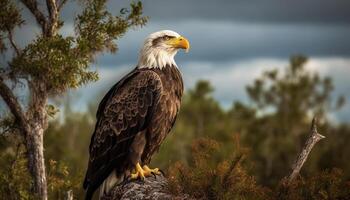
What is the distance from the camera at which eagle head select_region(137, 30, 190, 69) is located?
12516 millimetres

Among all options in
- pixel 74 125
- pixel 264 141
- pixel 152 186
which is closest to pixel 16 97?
pixel 152 186

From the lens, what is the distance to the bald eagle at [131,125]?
39.0ft

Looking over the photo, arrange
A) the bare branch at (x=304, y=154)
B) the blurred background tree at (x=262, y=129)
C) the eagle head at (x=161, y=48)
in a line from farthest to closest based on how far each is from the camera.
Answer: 1. the blurred background tree at (x=262, y=129)
2. the eagle head at (x=161, y=48)
3. the bare branch at (x=304, y=154)

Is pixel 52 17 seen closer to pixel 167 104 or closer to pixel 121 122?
pixel 121 122

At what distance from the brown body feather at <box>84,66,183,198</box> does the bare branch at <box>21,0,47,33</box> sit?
17.7 ft

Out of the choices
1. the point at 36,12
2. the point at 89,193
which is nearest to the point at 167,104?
the point at 89,193

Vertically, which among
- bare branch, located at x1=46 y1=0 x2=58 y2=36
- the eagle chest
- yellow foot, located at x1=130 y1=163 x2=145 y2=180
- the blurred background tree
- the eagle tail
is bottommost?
the blurred background tree

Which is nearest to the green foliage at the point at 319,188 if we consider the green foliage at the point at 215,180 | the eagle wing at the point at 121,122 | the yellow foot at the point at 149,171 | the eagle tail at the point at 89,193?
the green foliage at the point at 215,180

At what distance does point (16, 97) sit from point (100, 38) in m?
2.46

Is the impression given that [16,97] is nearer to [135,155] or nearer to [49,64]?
[49,64]

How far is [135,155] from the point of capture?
38.7 feet

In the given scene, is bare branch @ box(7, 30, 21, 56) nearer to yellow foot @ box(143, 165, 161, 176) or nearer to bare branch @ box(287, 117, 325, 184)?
yellow foot @ box(143, 165, 161, 176)

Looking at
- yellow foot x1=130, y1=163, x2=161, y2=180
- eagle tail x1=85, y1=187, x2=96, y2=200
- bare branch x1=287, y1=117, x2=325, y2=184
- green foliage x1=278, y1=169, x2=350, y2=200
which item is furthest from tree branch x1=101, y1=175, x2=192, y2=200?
bare branch x1=287, y1=117, x2=325, y2=184

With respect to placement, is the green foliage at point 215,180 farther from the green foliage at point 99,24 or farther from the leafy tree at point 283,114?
the leafy tree at point 283,114
